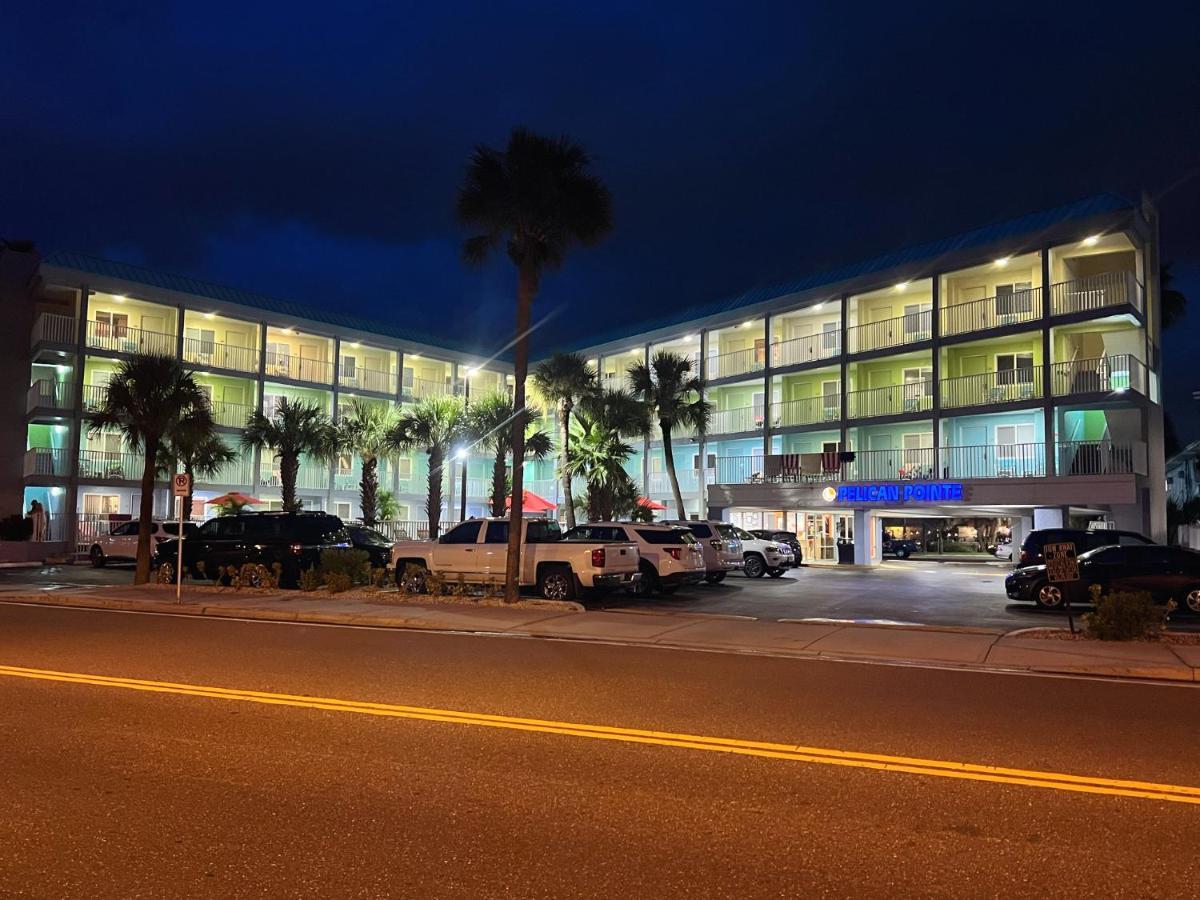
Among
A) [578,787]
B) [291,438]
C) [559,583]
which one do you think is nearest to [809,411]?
[291,438]

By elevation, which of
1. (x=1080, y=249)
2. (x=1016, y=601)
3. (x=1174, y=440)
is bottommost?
(x=1016, y=601)

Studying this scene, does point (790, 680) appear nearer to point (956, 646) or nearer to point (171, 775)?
point (956, 646)

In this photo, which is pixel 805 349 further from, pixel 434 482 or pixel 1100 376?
pixel 434 482

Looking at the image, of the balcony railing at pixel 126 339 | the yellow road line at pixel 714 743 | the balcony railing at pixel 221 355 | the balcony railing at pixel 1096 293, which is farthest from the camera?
the balcony railing at pixel 221 355

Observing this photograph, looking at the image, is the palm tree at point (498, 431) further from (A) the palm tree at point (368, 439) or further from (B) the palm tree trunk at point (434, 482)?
(A) the palm tree at point (368, 439)

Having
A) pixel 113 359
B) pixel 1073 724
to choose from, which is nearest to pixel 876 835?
pixel 1073 724

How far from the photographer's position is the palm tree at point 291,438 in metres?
38.0

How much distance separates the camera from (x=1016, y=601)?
20703mm

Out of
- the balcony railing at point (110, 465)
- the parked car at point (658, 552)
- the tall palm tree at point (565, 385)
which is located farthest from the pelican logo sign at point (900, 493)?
the balcony railing at point (110, 465)

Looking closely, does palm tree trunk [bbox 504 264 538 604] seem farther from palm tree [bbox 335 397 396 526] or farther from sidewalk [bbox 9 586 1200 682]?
palm tree [bbox 335 397 396 526]

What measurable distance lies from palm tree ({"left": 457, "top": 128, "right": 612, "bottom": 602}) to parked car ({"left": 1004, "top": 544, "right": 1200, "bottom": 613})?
1082 centimetres

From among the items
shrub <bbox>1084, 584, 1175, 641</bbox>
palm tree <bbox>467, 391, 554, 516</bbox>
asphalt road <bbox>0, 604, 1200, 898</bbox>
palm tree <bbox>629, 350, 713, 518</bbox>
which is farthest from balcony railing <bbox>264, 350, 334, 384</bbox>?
shrub <bbox>1084, 584, 1175, 641</bbox>

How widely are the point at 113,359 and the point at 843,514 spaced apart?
31222 millimetres

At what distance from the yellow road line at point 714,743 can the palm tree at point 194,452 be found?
10471 millimetres
